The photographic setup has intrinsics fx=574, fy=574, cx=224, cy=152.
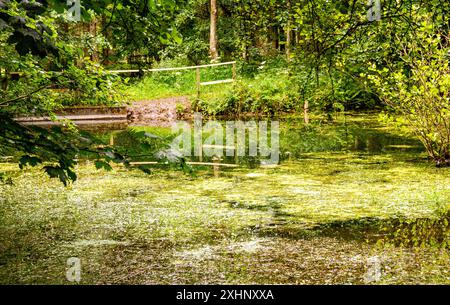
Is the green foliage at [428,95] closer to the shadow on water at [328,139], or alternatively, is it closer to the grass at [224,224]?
the grass at [224,224]

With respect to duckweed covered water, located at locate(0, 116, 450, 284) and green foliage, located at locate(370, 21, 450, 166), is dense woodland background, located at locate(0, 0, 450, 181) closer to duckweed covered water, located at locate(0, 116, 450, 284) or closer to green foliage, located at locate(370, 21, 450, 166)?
green foliage, located at locate(370, 21, 450, 166)

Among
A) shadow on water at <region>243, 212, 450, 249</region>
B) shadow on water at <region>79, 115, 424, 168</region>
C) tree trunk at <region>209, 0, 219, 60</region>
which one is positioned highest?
tree trunk at <region>209, 0, 219, 60</region>

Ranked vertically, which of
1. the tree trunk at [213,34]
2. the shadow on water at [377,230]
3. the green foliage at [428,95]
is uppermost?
the tree trunk at [213,34]

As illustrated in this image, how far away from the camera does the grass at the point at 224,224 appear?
133 inches

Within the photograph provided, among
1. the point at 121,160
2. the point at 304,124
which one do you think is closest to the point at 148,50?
the point at 121,160

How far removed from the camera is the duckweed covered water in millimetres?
3385

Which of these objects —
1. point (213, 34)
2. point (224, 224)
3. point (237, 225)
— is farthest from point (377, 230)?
point (213, 34)

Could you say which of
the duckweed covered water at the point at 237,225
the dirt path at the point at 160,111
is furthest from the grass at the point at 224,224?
the dirt path at the point at 160,111

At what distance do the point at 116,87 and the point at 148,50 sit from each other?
892 millimetres

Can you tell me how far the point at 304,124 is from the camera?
11773 mm

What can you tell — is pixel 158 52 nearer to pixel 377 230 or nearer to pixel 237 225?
pixel 237 225

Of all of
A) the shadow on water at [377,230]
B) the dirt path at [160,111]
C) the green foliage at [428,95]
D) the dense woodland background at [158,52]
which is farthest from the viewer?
the dirt path at [160,111]

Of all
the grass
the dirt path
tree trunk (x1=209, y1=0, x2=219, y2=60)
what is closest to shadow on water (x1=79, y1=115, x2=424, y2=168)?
the grass

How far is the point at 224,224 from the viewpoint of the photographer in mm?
4426
